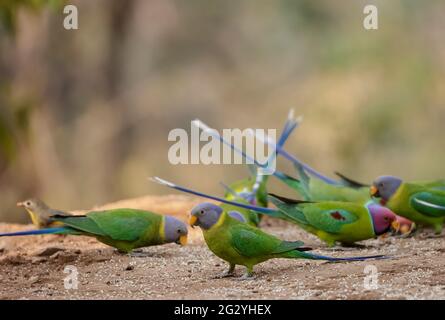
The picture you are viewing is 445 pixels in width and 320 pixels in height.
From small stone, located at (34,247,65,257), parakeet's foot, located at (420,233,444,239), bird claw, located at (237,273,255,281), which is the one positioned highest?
bird claw, located at (237,273,255,281)

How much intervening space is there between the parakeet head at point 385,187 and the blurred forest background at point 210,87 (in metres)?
7.21

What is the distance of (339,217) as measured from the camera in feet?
15.5

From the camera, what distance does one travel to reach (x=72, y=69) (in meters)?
14.6

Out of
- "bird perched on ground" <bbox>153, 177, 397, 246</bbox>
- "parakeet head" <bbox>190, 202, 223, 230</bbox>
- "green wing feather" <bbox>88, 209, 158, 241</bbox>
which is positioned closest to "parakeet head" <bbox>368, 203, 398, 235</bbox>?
"bird perched on ground" <bbox>153, 177, 397, 246</bbox>

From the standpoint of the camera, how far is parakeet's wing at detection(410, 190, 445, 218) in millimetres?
5023

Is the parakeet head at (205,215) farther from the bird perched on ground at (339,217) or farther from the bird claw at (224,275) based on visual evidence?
the bird perched on ground at (339,217)

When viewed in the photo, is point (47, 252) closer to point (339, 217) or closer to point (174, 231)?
point (174, 231)

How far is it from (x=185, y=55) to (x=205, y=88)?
0.87 metres

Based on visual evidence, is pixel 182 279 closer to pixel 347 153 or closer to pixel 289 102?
pixel 347 153

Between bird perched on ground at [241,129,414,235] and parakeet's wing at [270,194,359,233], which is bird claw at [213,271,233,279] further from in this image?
bird perched on ground at [241,129,414,235]

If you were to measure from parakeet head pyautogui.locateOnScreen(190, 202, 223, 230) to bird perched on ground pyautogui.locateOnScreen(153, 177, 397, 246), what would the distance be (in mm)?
567

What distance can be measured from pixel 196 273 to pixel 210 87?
12062 mm

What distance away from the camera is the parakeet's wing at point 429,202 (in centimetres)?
502

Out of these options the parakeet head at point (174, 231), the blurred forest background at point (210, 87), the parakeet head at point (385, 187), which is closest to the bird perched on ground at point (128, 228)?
the parakeet head at point (174, 231)
